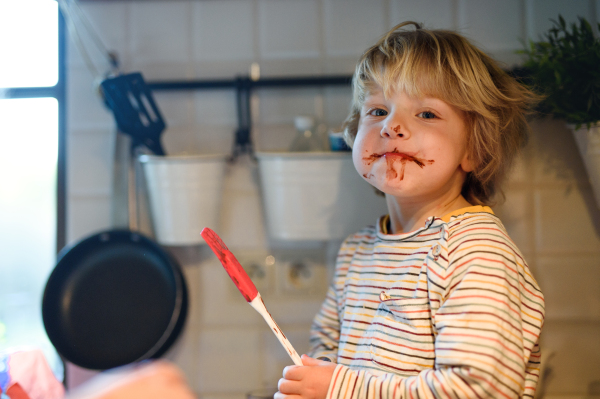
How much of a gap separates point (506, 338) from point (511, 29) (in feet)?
2.21

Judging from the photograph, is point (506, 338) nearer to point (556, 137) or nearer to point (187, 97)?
point (556, 137)

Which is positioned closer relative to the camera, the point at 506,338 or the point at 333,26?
the point at 506,338

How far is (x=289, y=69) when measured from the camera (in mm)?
985

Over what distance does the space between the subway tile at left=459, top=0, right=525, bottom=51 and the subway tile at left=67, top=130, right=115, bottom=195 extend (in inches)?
31.5

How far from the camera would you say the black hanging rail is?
3.13 feet

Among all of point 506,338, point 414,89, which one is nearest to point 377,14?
point 414,89

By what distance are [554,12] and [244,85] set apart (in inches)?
25.6

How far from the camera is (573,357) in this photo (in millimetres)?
930

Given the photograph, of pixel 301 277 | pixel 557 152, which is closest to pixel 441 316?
pixel 301 277

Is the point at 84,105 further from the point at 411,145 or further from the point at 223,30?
the point at 411,145

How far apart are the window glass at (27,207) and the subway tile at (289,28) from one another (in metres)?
0.50

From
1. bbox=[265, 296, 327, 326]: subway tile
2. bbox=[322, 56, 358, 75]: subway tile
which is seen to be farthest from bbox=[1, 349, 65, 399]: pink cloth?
bbox=[322, 56, 358, 75]: subway tile

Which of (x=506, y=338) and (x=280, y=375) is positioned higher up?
(x=506, y=338)

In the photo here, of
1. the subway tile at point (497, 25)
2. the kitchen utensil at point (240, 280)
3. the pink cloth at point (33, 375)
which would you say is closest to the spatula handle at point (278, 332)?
the kitchen utensil at point (240, 280)
